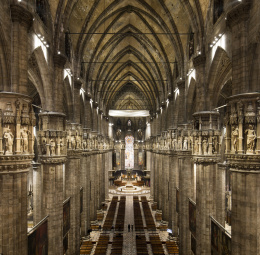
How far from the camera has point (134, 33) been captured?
96.8 ft

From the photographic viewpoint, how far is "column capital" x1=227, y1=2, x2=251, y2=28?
10.5m

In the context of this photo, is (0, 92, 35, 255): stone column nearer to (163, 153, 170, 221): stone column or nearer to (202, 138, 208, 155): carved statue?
(202, 138, 208, 155): carved statue

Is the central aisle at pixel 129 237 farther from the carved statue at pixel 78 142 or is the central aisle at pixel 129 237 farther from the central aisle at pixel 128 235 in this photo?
the carved statue at pixel 78 142

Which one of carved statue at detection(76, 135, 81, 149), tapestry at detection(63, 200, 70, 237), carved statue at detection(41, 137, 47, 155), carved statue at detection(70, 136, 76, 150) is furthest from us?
carved statue at detection(76, 135, 81, 149)

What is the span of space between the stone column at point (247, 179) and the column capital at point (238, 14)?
3.35 m

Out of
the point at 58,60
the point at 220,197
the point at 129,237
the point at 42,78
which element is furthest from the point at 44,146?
the point at 129,237

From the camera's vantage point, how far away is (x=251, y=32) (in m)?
10.5

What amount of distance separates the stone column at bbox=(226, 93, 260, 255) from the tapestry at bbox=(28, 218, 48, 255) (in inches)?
362

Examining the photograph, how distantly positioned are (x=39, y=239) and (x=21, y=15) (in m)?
Result: 11.0

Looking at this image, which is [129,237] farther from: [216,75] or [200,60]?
[200,60]

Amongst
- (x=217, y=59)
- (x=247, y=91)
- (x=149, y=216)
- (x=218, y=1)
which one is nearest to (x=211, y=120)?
(x=217, y=59)

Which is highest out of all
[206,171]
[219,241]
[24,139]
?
[24,139]

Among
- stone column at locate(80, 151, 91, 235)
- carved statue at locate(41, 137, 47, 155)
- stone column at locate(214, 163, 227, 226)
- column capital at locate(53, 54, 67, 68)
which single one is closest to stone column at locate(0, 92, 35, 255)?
carved statue at locate(41, 137, 47, 155)

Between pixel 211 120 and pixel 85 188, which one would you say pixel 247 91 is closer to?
pixel 211 120
